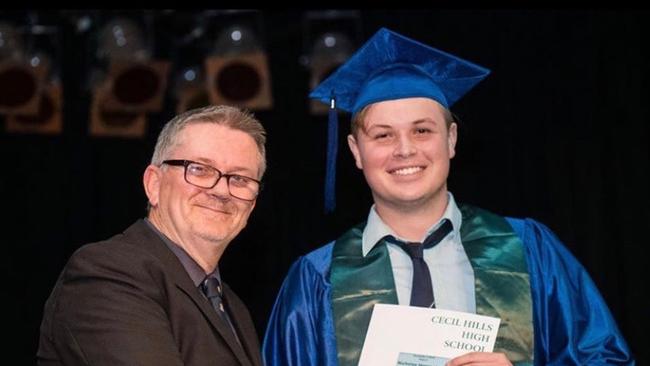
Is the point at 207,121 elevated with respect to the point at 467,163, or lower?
elevated

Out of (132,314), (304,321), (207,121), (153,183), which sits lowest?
(304,321)

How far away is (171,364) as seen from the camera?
2.21 meters

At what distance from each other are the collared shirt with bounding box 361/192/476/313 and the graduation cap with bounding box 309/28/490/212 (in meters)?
0.24

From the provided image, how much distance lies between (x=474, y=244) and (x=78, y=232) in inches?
114

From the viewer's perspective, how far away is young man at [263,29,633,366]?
9.40 ft

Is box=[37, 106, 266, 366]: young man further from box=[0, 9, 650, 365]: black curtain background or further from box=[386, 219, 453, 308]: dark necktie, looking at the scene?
box=[0, 9, 650, 365]: black curtain background

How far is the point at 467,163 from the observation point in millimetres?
5066

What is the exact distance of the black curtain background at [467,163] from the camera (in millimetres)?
5008

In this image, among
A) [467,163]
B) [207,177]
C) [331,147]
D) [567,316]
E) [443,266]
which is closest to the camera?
[207,177]

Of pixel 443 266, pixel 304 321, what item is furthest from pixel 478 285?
pixel 304 321

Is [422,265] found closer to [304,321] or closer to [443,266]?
[443,266]

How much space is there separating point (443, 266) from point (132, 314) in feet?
3.59

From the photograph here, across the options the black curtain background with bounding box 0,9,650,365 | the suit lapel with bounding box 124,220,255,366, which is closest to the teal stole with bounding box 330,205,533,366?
the suit lapel with bounding box 124,220,255,366

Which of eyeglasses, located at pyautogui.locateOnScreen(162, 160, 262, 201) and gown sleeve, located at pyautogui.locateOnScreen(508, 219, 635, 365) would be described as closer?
eyeglasses, located at pyautogui.locateOnScreen(162, 160, 262, 201)
